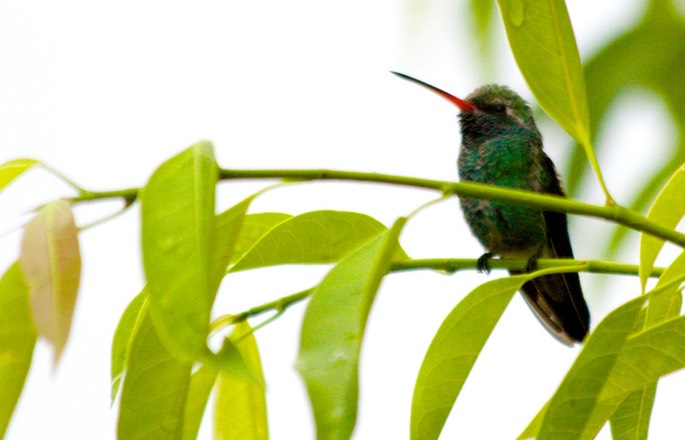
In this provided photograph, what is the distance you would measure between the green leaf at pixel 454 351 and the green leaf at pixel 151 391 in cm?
30

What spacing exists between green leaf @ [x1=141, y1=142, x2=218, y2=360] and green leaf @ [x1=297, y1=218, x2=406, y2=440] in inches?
3.8

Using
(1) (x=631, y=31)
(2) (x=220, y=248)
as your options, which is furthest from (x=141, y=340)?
(1) (x=631, y=31)

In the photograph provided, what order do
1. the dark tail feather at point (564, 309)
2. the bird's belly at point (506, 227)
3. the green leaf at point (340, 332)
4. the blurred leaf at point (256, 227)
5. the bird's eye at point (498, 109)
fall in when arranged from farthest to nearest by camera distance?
the bird's eye at point (498, 109) → the bird's belly at point (506, 227) → the dark tail feather at point (564, 309) → the blurred leaf at point (256, 227) → the green leaf at point (340, 332)

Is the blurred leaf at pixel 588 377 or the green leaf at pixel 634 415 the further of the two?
the green leaf at pixel 634 415

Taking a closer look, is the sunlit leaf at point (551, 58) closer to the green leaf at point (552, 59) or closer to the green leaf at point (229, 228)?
the green leaf at point (552, 59)

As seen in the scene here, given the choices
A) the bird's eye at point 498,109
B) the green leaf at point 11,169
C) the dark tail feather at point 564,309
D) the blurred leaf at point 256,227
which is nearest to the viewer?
the green leaf at point 11,169

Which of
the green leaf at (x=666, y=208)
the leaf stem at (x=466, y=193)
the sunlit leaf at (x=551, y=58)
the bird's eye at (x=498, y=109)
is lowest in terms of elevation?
the leaf stem at (x=466, y=193)

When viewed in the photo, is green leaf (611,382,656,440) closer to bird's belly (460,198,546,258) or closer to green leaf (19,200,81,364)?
green leaf (19,200,81,364)

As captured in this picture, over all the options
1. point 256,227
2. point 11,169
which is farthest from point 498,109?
point 11,169

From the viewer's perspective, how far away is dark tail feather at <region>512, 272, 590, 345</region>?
9.78 ft

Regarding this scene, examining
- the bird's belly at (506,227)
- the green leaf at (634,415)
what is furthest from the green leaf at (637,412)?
the bird's belly at (506,227)

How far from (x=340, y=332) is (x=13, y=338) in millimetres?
348

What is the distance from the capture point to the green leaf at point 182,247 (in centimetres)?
81

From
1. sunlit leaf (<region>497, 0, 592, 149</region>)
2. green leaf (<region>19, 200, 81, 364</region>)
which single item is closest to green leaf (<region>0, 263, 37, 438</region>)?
green leaf (<region>19, 200, 81, 364</region>)
